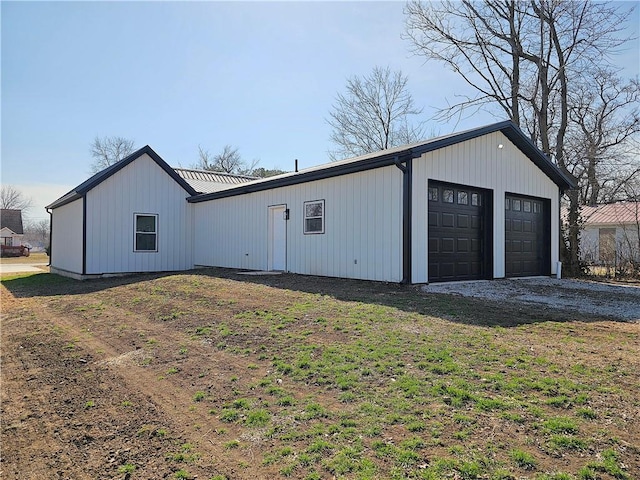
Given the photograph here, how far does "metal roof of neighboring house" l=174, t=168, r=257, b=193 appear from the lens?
19.2 metres

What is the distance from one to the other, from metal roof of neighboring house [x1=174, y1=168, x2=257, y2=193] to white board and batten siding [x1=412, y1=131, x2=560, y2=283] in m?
11.2

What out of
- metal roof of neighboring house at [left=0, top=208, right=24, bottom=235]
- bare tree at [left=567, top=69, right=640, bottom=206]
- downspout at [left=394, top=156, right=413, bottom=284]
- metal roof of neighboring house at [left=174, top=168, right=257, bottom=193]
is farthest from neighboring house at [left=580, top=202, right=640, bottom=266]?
metal roof of neighboring house at [left=0, top=208, right=24, bottom=235]

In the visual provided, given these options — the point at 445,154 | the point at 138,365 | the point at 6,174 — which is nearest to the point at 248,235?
the point at 445,154

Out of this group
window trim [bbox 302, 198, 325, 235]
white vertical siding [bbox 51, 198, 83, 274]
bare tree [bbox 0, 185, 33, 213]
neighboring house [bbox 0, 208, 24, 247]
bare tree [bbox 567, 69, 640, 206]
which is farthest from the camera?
bare tree [bbox 0, 185, 33, 213]

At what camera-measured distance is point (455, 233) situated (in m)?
10.7

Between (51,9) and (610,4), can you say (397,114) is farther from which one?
(51,9)

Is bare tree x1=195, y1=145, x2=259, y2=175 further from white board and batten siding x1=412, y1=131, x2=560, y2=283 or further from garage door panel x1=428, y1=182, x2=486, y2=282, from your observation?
garage door panel x1=428, y1=182, x2=486, y2=282

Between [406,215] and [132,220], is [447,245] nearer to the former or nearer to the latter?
[406,215]

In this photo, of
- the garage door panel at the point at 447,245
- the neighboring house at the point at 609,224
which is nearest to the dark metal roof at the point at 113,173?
the garage door panel at the point at 447,245

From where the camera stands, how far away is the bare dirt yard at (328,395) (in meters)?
2.67

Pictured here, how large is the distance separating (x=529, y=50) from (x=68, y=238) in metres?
20.3

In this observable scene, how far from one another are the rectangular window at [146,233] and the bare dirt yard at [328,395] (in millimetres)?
8460

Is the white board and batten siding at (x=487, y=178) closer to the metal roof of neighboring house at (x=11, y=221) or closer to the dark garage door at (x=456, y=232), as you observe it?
the dark garage door at (x=456, y=232)

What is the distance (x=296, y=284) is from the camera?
9.98 metres
